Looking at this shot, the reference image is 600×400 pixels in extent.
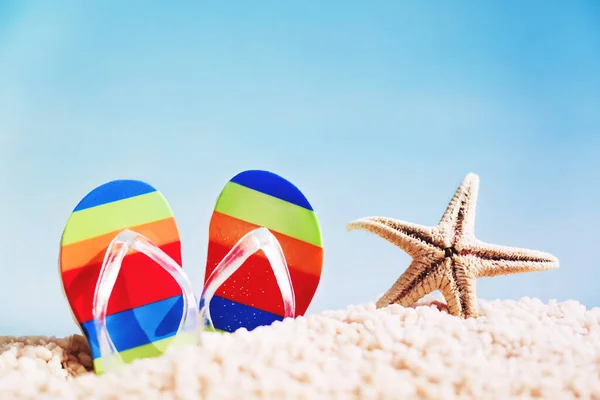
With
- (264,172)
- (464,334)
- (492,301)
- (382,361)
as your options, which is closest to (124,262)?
(264,172)

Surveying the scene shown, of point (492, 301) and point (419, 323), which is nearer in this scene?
point (419, 323)

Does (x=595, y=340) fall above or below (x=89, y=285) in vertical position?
above

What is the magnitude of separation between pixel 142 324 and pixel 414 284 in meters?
1.02

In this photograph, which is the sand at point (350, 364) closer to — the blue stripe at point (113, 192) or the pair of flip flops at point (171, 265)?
the pair of flip flops at point (171, 265)

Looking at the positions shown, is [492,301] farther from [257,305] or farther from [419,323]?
[257,305]

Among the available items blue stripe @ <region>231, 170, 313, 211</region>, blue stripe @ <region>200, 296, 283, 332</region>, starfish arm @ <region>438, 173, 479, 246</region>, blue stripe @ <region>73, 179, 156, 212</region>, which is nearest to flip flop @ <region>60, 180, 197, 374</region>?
blue stripe @ <region>73, 179, 156, 212</region>

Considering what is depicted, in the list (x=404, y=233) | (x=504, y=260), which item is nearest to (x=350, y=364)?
(x=404, y=233)

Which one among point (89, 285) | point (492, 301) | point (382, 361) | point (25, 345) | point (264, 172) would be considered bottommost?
point (25, 345)

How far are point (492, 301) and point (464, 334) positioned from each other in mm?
865

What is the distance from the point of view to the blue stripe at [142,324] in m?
1.88

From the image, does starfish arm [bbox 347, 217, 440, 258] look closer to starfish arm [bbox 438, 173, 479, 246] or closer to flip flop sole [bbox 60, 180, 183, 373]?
starfish arm [bbox 438, 173, 479, 246]

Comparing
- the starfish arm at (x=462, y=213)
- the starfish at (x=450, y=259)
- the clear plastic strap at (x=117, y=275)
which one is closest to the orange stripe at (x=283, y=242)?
the clear plastic strap at (x=117, y=275)

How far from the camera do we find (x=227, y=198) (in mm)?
2123

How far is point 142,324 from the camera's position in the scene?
1928mm
